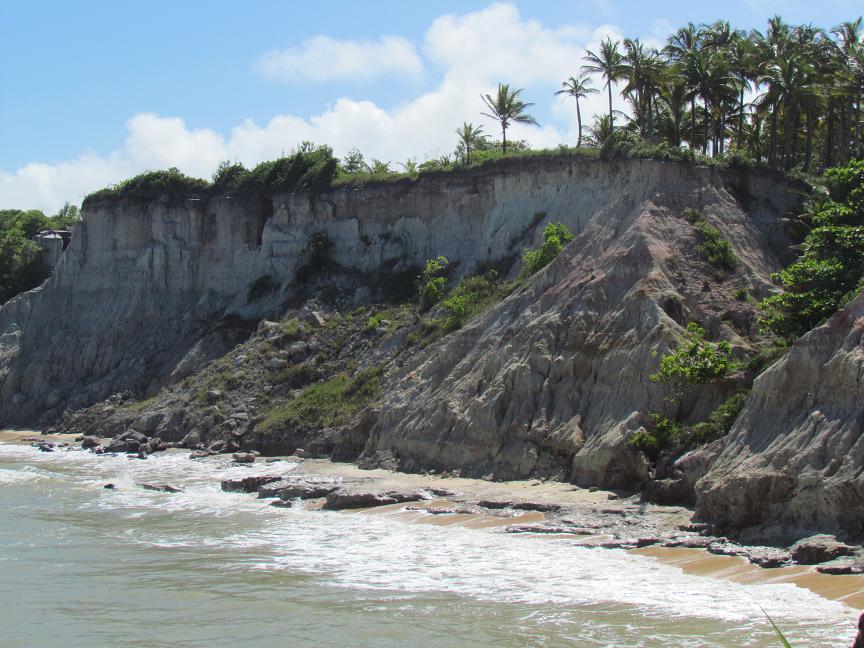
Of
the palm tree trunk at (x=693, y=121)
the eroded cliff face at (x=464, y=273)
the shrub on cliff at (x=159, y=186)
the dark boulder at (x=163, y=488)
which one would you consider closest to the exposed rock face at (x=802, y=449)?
the eroded cliff face at (x=464, y=273)

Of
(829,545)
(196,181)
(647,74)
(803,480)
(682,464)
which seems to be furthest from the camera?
(196,181)

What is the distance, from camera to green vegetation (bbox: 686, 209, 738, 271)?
96.8ft

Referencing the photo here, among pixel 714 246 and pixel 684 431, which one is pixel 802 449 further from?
pixel 714 246

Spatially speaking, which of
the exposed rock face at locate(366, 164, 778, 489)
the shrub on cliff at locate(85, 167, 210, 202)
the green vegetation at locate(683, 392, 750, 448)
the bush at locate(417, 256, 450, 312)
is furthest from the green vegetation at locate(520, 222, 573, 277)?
the shrub on cliff at locate(85, 167, 210, 202)

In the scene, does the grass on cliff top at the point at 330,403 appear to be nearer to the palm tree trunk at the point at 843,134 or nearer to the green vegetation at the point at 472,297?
the green vegetation at the point at 472,297

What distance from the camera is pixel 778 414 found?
19422 mm

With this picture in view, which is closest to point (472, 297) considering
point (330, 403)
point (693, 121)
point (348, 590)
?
point (330, 403)

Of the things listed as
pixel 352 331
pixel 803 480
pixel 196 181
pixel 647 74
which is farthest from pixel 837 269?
pixel 196 181

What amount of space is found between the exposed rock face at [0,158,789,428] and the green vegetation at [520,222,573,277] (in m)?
0.86

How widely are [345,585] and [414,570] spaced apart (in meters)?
1.44

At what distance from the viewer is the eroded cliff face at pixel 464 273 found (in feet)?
85.9

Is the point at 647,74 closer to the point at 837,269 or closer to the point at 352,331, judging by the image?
the point at 352,331

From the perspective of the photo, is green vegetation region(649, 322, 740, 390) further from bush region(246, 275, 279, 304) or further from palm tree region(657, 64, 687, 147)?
bush region(246, 275, 279, 304)

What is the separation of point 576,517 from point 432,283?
18.8 metres
